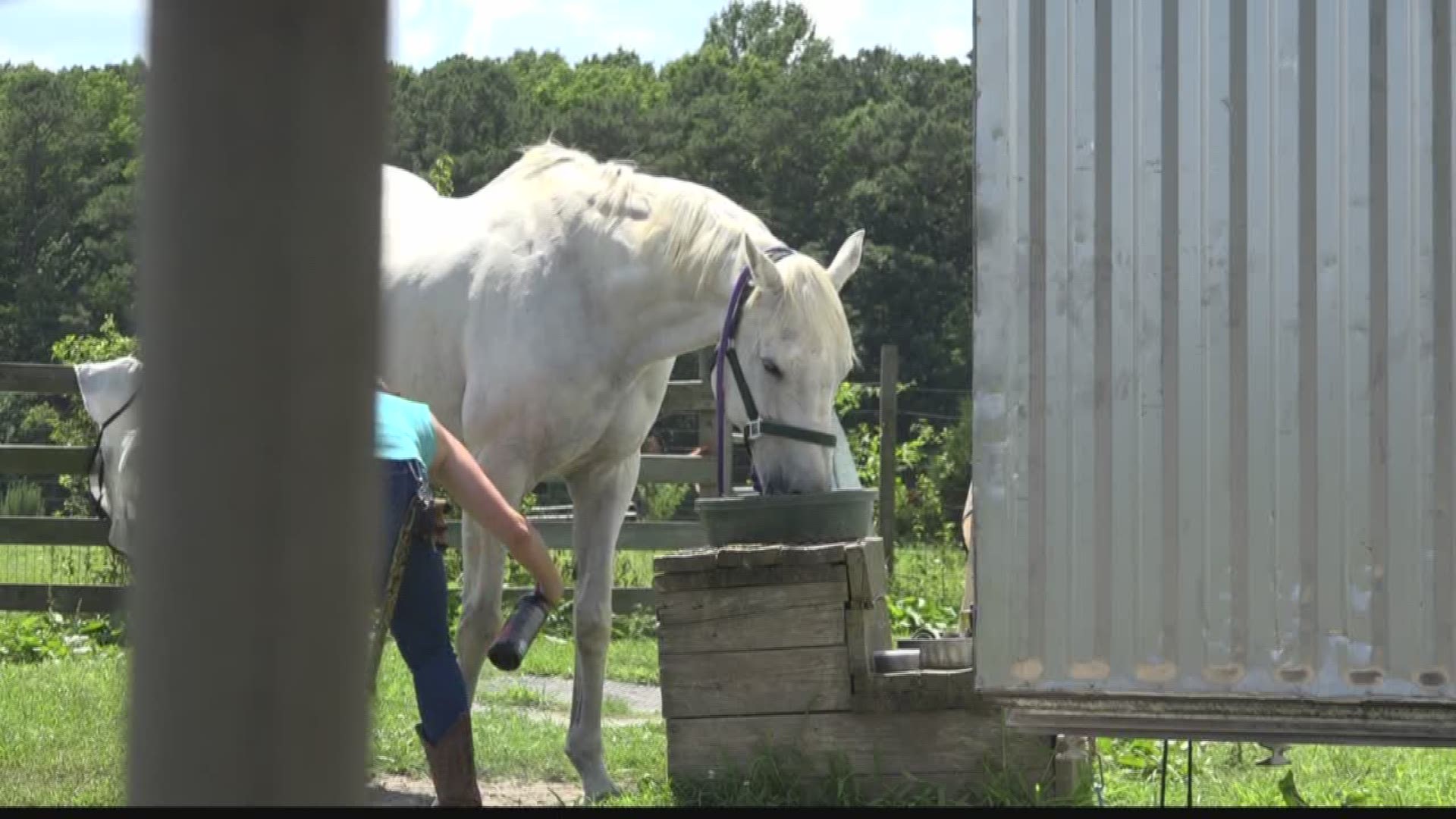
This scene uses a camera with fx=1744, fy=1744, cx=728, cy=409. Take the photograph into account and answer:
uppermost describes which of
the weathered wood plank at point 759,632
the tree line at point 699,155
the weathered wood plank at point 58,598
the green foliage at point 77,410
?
the tree line at point 699,155

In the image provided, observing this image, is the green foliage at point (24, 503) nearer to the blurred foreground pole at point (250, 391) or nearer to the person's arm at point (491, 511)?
the person's arm at point (491, 511)

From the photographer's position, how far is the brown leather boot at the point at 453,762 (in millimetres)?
4426

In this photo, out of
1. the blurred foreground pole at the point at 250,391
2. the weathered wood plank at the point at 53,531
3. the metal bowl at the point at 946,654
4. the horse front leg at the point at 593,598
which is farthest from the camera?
the weathered wood plank at the point at 53,531

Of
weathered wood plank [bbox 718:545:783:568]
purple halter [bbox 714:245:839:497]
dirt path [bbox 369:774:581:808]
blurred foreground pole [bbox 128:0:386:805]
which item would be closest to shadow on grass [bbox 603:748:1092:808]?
weathered wood plank [bbox 718:545:783:568]

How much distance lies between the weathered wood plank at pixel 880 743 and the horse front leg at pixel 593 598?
0.76 meters

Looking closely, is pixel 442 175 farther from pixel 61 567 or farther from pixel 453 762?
pixel 453 762

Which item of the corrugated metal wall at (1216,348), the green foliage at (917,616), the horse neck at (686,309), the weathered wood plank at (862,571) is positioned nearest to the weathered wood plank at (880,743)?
the weathered wood plank at (862,571)

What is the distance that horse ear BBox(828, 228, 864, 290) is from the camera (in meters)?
6.27

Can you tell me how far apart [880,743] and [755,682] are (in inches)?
16.0

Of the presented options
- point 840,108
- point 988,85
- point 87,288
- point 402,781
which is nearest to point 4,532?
point 402,781

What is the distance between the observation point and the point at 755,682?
16.7ft

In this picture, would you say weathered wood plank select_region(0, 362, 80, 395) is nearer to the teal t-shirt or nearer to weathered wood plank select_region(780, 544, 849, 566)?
the teal t-shirt

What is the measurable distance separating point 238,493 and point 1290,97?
330 cm

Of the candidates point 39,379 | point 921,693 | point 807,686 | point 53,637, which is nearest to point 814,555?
point 807,686
